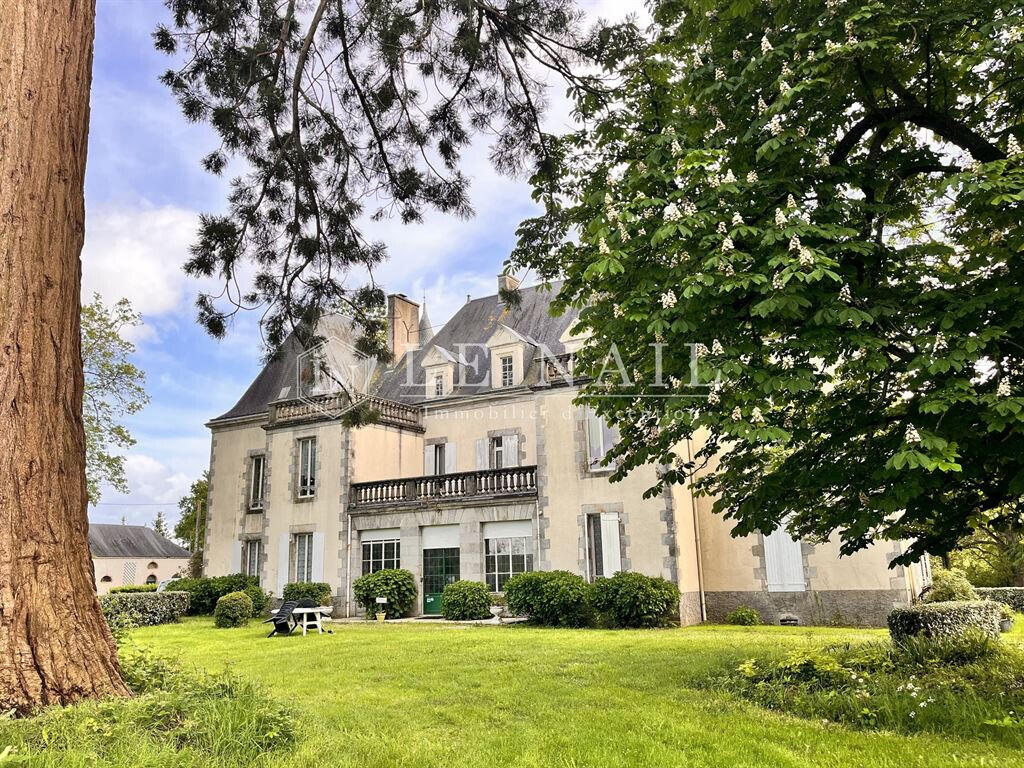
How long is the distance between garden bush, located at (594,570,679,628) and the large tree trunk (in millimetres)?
12180

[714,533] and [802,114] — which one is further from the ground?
[802,114]

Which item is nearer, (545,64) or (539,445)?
(545,64)

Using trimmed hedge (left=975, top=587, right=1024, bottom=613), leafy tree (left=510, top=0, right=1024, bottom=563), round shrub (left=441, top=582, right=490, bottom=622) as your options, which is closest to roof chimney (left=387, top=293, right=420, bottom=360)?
round shrub (left=441, top=582, right=490, bottom=622)

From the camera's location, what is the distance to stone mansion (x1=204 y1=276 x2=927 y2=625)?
16703 millimetres

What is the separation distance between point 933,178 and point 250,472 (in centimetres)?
2421

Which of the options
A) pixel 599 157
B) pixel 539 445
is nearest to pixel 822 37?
pixel 599 157

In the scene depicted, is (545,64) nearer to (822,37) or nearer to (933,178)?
(822,37)

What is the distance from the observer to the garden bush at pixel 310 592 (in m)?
20.9

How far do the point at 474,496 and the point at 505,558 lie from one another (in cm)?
188

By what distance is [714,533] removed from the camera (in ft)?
58.1

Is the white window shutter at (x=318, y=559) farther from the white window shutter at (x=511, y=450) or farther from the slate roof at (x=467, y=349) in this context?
the white window shutter at (x=511, y=450)

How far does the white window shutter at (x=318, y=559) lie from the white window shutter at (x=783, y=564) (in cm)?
1284

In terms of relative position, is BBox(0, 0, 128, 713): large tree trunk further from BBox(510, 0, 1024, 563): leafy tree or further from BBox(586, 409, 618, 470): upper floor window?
BBox(586, 409, 618, 470): upper floor window

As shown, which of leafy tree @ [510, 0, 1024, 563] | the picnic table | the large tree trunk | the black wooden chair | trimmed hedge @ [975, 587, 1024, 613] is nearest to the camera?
the large tree trunk
